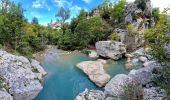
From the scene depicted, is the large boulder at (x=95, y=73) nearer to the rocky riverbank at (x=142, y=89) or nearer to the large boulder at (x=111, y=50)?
the rocky riverbank at (x=142, y=89)

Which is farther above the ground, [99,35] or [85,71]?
[99,35]

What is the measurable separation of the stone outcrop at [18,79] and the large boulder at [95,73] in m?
4.18

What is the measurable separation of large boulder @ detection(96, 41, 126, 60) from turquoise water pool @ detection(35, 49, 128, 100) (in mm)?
2098

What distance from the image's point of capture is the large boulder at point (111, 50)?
29.2m

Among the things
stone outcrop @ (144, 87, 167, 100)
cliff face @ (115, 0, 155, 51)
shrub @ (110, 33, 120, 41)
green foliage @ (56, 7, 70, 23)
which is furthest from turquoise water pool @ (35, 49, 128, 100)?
green foliage @ (56, 7, 70, 23)

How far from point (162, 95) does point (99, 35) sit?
27.9 metres

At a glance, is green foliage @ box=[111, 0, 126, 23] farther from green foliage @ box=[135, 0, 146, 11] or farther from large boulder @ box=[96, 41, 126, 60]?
large boulder @ box=[96, 41, 126, 60]

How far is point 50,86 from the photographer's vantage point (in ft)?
60.1

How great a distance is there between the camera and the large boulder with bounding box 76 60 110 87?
61.0 feet

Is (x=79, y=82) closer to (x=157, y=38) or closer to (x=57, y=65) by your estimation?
(x=57, y=65)

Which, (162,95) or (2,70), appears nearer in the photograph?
(162,95)

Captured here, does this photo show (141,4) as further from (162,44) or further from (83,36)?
(162,44)

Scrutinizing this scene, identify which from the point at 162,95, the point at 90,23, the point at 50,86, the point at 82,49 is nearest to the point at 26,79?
the point at 50,86

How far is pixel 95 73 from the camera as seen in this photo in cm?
2019
